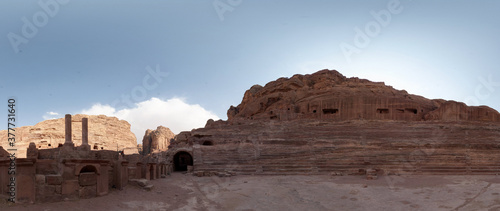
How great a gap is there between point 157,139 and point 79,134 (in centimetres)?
1146

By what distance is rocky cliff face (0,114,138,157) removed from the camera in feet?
138

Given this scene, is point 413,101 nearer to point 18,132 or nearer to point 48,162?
point 48,162

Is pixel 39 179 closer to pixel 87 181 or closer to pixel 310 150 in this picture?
pixel 87 181

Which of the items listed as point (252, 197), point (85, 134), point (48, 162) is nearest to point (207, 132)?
point (85, 134)

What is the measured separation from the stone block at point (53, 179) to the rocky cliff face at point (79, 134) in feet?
110

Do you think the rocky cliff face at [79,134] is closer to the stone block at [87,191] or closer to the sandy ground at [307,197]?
the sandy ground at [307,197]

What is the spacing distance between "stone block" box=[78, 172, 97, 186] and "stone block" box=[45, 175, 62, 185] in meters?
0.55

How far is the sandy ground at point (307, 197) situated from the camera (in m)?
9.49

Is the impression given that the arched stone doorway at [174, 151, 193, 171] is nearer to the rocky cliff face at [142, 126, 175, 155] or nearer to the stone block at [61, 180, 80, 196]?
the stone block at [61, 180, 80, 196]

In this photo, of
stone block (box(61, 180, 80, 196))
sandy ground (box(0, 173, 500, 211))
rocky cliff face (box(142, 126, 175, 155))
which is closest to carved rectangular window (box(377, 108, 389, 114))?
sandy ground (box(0, 173, 500, 211))

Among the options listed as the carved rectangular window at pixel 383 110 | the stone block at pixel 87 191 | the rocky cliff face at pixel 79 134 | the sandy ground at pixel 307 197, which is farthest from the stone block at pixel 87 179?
the carved rectangular window at pixel 383 110

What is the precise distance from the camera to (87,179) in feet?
30.0

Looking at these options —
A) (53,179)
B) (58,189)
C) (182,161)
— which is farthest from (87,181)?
(182,161)

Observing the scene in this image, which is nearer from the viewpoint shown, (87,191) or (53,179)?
(53,179)
